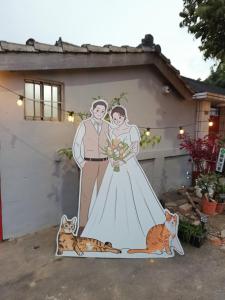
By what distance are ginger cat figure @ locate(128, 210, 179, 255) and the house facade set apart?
89.6 inches

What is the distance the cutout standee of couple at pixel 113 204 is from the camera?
4.30 metres

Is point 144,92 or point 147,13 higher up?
point 147,13

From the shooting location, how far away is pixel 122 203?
172 inches

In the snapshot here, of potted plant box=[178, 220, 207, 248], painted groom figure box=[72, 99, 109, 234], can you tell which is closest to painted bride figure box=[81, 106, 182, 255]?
painted groom figure box=[72, 99, 109, 234]

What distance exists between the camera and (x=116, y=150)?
4.40 meters

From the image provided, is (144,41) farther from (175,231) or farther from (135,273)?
(135,273)

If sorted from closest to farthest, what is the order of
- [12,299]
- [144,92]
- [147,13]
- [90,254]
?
[12,299], [90,254], [144,92], [147,13]

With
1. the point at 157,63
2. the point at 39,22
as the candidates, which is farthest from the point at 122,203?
the point at 39,22

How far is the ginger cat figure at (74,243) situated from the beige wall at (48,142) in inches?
49.6

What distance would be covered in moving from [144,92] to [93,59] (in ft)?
7.40

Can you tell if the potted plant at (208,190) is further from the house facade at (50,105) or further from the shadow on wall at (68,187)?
the shadow on wall at (68,187)

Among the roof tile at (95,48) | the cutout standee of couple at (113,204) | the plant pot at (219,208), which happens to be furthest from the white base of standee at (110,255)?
the roof tile at (95,48)

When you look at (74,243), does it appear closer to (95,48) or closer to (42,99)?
(42,99)

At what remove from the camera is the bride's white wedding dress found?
14.1 ft
